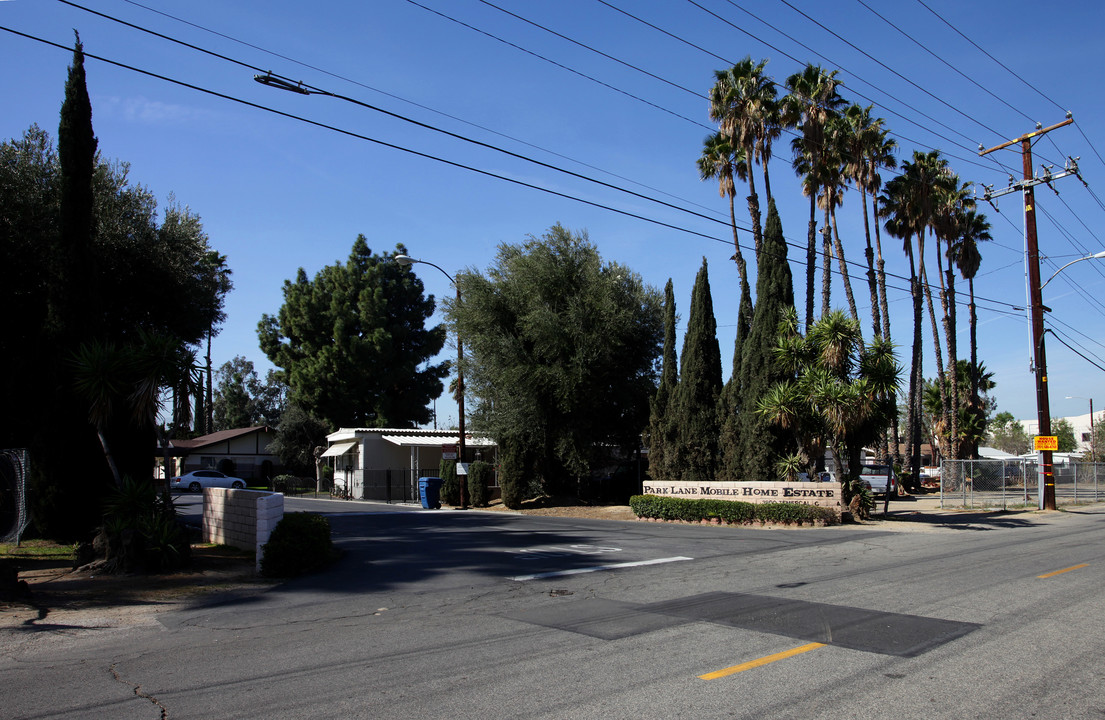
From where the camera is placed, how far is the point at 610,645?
7195 millimetres

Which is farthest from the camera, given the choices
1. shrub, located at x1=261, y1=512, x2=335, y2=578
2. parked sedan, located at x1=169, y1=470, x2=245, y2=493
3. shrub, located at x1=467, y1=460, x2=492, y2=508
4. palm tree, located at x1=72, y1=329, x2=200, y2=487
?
parked sedan, located at x1=169, y1=470, x2=245, y2=493

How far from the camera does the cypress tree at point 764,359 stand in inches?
871

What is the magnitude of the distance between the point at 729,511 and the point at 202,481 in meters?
33.1

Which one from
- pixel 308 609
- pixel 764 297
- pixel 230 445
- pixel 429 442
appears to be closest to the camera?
pixel 308 609

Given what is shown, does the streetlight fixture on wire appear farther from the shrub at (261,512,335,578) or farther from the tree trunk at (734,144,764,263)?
the shrub at (261,512,335,578)

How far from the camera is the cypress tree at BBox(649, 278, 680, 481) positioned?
25344 mm

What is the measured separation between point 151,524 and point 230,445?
44.6 metres

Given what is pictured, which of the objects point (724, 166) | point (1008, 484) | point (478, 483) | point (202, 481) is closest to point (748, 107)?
point (724, 166)

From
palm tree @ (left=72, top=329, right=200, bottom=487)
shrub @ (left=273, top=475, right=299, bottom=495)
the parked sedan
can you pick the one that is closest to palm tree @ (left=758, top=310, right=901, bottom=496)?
palm tree @ (left=72, top=329, right=200, bottom=487)

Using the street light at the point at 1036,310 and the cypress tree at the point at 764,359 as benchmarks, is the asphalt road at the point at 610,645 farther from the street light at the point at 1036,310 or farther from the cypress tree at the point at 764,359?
the street light at the point at 1036,310

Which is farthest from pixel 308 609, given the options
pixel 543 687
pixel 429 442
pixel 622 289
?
pixel 429 442

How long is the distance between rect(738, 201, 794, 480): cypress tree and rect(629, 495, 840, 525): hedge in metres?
2.02

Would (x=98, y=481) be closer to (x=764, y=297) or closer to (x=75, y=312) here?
(x=75, y=312)

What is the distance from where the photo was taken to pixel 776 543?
15891 millimetres
